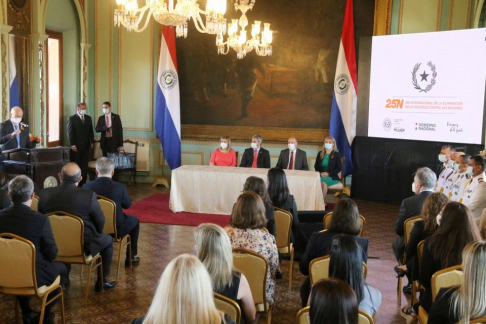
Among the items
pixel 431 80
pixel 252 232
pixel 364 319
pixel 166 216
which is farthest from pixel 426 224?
pixel 431 80

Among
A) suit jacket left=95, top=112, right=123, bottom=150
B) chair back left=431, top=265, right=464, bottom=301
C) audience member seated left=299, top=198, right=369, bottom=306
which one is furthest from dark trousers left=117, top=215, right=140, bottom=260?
suit jacket left=95, top=112, right=123, bottom=150

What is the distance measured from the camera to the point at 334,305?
2.00 m

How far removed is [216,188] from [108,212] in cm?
304

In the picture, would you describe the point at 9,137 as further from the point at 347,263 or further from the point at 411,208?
the point at 347,263

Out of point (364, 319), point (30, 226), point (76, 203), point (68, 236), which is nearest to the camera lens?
point (364, 319)

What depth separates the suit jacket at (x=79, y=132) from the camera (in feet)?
32.5

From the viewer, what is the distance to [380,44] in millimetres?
8859

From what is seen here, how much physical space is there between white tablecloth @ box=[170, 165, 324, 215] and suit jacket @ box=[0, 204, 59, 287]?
164 inches

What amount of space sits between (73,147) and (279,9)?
15.2ft

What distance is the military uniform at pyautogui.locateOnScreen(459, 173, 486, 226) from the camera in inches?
203

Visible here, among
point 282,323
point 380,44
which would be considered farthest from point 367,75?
point 282,323

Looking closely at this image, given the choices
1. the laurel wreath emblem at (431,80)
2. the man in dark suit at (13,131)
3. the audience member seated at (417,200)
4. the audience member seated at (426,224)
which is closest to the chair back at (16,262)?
the audience member seated at (426,224)

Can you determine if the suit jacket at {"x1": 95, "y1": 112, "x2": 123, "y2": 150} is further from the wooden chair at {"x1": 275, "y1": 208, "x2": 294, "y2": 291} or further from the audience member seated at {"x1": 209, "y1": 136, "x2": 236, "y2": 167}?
the wooden chair at {"x1": 275, "y1": 208, "x2": 294, "y2": 291}

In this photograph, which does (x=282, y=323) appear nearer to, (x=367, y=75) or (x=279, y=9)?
(x=367, y=75)
